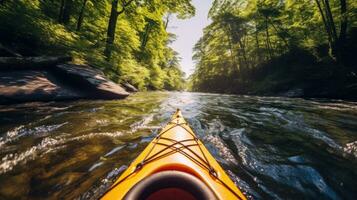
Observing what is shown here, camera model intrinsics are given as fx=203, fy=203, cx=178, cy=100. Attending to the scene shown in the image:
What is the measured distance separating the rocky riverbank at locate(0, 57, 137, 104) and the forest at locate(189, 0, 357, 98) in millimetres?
14897

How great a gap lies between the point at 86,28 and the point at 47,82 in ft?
23.7

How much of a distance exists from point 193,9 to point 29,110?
12.2 metres

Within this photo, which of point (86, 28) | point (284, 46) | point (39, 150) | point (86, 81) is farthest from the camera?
point (284, 46)

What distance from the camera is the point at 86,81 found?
830 cm

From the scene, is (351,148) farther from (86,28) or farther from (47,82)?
(86,28)

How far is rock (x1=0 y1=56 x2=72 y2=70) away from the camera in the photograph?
20.9 feet

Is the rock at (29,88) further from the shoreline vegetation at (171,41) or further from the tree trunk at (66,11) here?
the tree trunk at (66,11)

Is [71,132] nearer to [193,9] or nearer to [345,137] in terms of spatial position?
[345,137]

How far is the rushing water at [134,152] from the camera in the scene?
8.77 ft

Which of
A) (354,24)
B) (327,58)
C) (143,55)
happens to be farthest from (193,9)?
(354,24)

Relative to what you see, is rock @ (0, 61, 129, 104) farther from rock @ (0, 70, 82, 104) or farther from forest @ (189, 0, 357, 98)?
forest @ (189, 0, 357, 98)

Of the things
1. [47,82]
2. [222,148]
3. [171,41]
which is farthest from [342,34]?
[171,41]

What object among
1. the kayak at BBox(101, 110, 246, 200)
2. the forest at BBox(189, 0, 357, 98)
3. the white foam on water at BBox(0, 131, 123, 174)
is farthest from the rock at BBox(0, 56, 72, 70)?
the forest at BBox(189, 0, 357, 98)

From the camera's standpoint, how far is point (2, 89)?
552 cm
